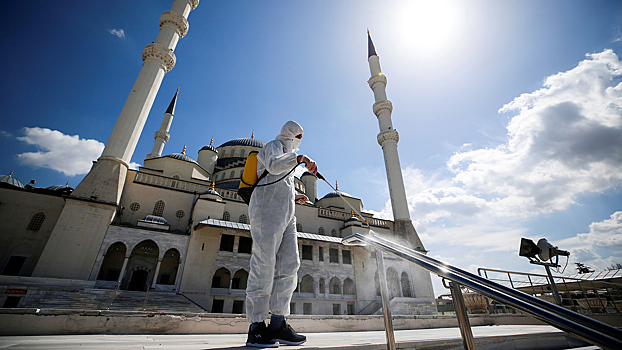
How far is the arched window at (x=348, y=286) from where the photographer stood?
17.7 m

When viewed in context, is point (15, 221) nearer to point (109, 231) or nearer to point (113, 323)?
point (109, 231)

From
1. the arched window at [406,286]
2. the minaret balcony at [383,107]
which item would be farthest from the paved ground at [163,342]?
the minaret balcony at [383,107]

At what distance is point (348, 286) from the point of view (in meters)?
17.9

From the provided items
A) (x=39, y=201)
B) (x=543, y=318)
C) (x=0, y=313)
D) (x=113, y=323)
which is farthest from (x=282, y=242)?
(x=39, y=201)

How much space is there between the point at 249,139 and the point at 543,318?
31401 mm

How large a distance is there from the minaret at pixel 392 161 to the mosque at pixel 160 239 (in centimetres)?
20

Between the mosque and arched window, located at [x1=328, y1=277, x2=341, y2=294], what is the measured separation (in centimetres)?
8

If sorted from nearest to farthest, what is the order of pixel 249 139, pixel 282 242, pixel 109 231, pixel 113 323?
pixel 282 242
pixel 113 323
pixel 109 231
pixel 249 139

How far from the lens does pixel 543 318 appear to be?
1.10 m

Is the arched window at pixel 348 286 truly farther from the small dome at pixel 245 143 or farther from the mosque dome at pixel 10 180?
the mosque dome at pixel 10 180

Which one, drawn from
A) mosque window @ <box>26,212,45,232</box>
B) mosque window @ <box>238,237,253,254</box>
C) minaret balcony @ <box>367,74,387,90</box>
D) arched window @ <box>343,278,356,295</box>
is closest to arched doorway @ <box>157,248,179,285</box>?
mosque window @ <box>238,237,253,254</box>

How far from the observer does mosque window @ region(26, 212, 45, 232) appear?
12.7m

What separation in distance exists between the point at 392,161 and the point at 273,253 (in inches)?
881

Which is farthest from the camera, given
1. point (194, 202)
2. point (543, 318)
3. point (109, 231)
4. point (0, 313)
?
point (194, 202)
